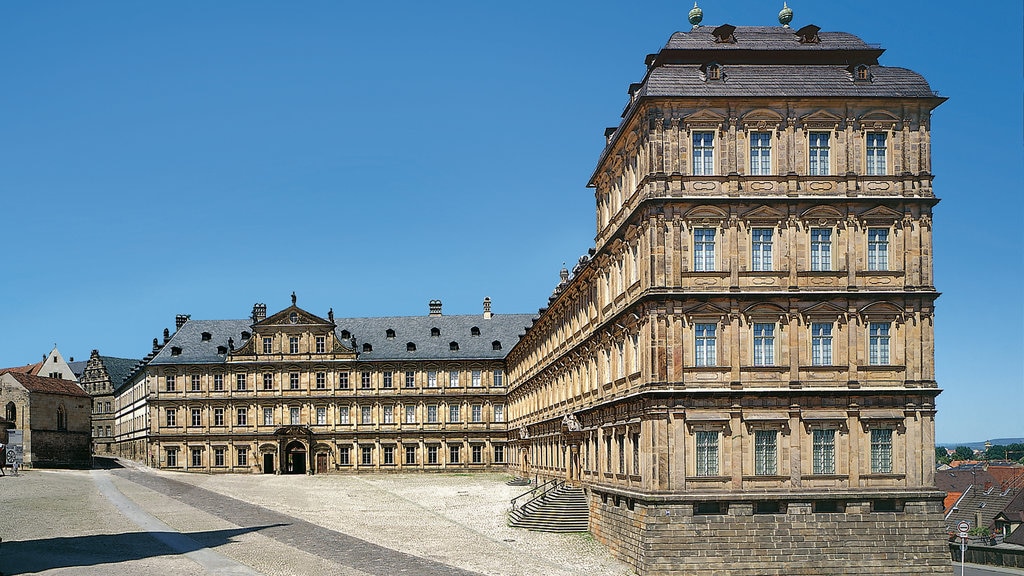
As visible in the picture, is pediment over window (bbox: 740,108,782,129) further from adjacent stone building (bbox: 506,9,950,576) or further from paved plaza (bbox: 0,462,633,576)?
paved plaza (bbox: 0,462,633,576)

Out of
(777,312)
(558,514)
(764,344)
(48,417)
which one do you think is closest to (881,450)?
(764,344)

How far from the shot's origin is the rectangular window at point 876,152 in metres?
36.7


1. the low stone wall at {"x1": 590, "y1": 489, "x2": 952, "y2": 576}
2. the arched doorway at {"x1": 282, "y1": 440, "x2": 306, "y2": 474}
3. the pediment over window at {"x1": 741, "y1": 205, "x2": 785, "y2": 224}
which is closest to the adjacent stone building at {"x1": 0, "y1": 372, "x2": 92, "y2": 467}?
the arched doorway at {"x1": 282, "y1": 440, "x2": 306, "y2": 474}

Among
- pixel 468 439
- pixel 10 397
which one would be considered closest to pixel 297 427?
pixel 468 439

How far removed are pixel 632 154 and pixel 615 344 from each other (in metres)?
7.71

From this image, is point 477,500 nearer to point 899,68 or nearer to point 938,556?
point 938,556

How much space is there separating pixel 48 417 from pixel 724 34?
259ft

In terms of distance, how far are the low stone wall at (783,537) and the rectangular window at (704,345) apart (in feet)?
15.1

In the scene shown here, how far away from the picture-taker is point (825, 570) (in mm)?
34625

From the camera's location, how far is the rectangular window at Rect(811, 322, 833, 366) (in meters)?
36.1

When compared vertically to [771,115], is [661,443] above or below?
below

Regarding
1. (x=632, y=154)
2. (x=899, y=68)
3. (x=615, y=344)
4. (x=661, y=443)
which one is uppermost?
(x=899, y=68)

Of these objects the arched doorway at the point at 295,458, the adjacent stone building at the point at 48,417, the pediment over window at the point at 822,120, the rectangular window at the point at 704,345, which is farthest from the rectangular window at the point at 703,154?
the adjacent stone building at the point at 48,417

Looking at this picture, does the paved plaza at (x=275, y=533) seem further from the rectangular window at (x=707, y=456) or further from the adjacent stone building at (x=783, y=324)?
the adjacent stone building at (x=783, y=324)
